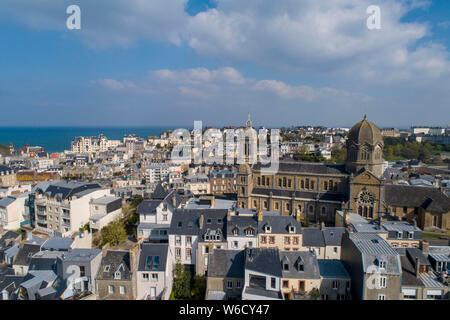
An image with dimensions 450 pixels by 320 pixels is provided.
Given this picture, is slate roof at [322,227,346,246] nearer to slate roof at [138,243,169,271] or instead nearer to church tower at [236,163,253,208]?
slate roof at [138,243,169,271]

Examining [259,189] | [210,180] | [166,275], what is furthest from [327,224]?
[210,180]

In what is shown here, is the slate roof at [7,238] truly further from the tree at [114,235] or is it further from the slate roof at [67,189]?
the tree at [114,235]

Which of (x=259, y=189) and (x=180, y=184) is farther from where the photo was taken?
(x=180, y=184)

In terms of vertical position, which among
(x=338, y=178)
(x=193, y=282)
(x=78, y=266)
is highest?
(x=338, y=178)

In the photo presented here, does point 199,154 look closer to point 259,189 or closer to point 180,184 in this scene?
point 180,184

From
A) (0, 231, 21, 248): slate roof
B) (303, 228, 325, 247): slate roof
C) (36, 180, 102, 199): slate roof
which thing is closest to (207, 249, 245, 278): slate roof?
(303, 228, 325, 247): slate roof

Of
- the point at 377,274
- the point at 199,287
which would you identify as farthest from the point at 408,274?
the point at 199,287
